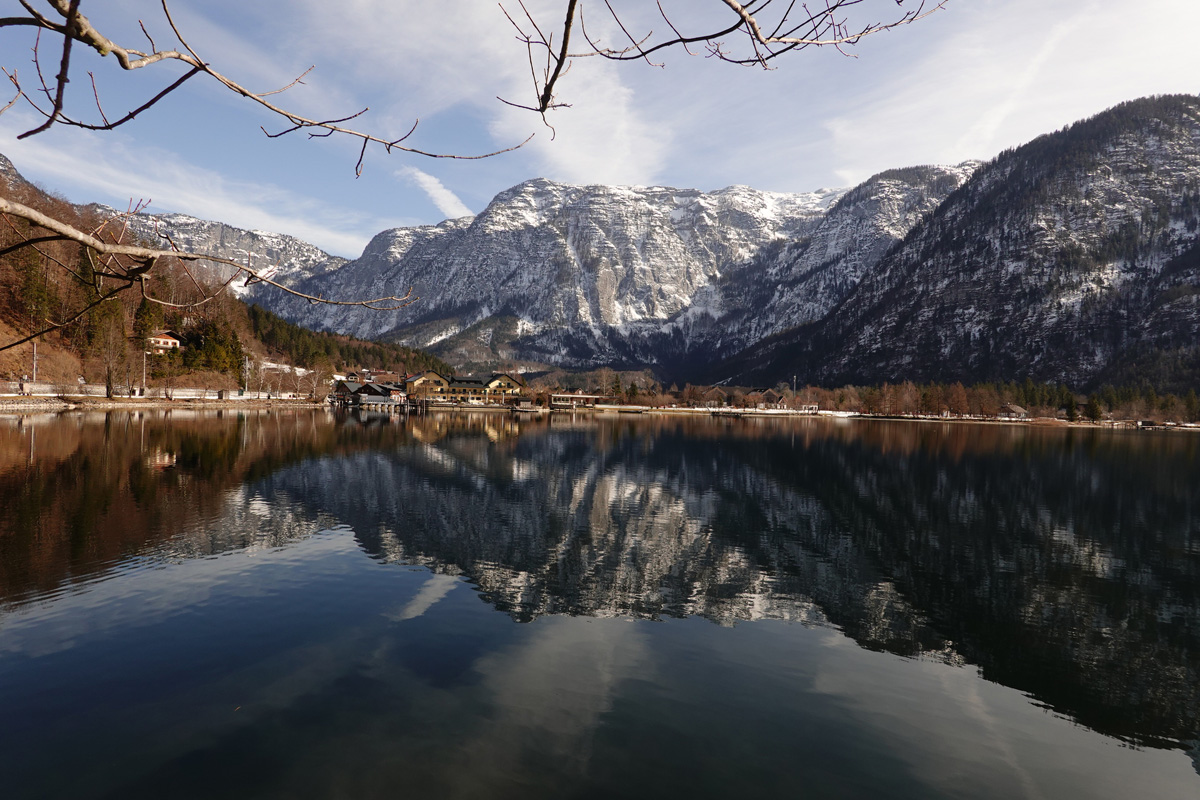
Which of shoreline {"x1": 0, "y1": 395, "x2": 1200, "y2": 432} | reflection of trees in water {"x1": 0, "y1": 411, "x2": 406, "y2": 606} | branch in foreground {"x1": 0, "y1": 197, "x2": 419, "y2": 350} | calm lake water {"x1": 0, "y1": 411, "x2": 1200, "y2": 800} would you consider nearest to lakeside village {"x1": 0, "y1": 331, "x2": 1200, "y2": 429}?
shoreline {"x1": 0, "y1": 395, "x2": 1200, "y2": 432}

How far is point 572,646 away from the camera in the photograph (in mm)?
13250

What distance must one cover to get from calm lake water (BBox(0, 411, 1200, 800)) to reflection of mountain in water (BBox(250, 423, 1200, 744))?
0.50ft

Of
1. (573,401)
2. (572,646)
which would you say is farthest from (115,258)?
(573,401)

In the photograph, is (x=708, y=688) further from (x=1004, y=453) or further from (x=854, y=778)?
(x=1004, y=453)

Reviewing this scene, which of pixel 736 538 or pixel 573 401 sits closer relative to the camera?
pixel 736 538

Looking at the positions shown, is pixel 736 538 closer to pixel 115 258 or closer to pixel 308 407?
pixel 115 258

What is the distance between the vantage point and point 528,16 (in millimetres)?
3439

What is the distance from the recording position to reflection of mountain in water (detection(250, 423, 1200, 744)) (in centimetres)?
1405

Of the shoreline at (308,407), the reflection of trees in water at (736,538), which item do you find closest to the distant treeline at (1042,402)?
the shoreline at (308,407)

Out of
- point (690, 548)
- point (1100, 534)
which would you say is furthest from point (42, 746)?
point (1100, 534)

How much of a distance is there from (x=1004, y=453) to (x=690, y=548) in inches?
2371

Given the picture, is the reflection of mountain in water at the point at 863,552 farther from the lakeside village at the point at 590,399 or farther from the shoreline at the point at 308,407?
the lakeside village at the point at 590,399

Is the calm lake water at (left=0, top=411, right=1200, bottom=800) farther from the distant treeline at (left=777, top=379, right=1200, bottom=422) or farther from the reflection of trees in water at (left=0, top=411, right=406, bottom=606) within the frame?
the distant treeline at (left=777, top=379, right=1200, bottom=422)

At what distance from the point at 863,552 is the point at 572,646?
48.8 feet
